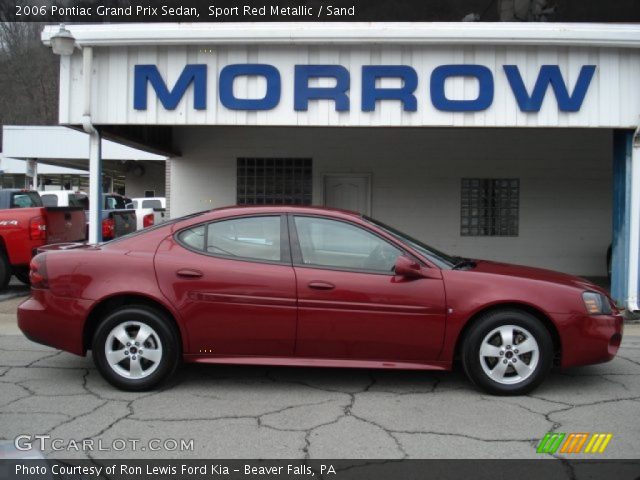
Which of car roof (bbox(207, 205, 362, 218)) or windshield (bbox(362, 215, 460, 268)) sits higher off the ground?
car roof (bbox(207, 205, 362, 218))

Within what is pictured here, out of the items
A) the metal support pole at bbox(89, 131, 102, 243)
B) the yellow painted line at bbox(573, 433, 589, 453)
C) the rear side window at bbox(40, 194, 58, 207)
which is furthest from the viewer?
the rear side window at bbox(40, 194, 58, 207)

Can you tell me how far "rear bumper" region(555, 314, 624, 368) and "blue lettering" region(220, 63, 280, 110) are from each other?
16.5ft

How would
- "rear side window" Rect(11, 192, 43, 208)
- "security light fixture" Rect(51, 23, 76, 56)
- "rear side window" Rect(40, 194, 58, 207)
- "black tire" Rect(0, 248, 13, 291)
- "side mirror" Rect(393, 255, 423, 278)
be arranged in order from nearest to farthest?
"side mirror" Rect(393, 255, 423, 278) → "security light fixture" Rect(51, 23, 76, 56) → "black tire" Rect(0, 248, 13, 291) → "rear side window" Rect(11, 192, 43, 208) → "rear side window" Rect(40, 194, 58, 207)

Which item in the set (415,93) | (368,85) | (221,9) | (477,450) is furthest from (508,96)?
(221,9)

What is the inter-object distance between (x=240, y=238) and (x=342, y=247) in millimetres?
844

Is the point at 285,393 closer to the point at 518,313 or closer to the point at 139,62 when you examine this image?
the point at 518,313

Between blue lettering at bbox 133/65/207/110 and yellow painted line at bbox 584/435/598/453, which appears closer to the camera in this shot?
yellow painted line at bbox 584/435/598/453

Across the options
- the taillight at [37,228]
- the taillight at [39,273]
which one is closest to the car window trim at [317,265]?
the taillight at [39,273]

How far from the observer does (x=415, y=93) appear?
8.26 meters

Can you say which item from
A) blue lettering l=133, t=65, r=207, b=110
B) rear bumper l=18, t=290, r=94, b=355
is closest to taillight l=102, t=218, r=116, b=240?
blue lettering l=133, t=65, r=207, b=110

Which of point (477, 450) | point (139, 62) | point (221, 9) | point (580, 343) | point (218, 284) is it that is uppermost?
point (221, 9)

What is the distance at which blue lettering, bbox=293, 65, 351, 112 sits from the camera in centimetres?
824

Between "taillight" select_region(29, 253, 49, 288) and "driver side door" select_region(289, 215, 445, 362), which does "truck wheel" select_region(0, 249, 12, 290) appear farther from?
"driver side door" select_region(289, 215, 445, 362)

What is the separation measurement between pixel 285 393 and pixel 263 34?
5072 mm
